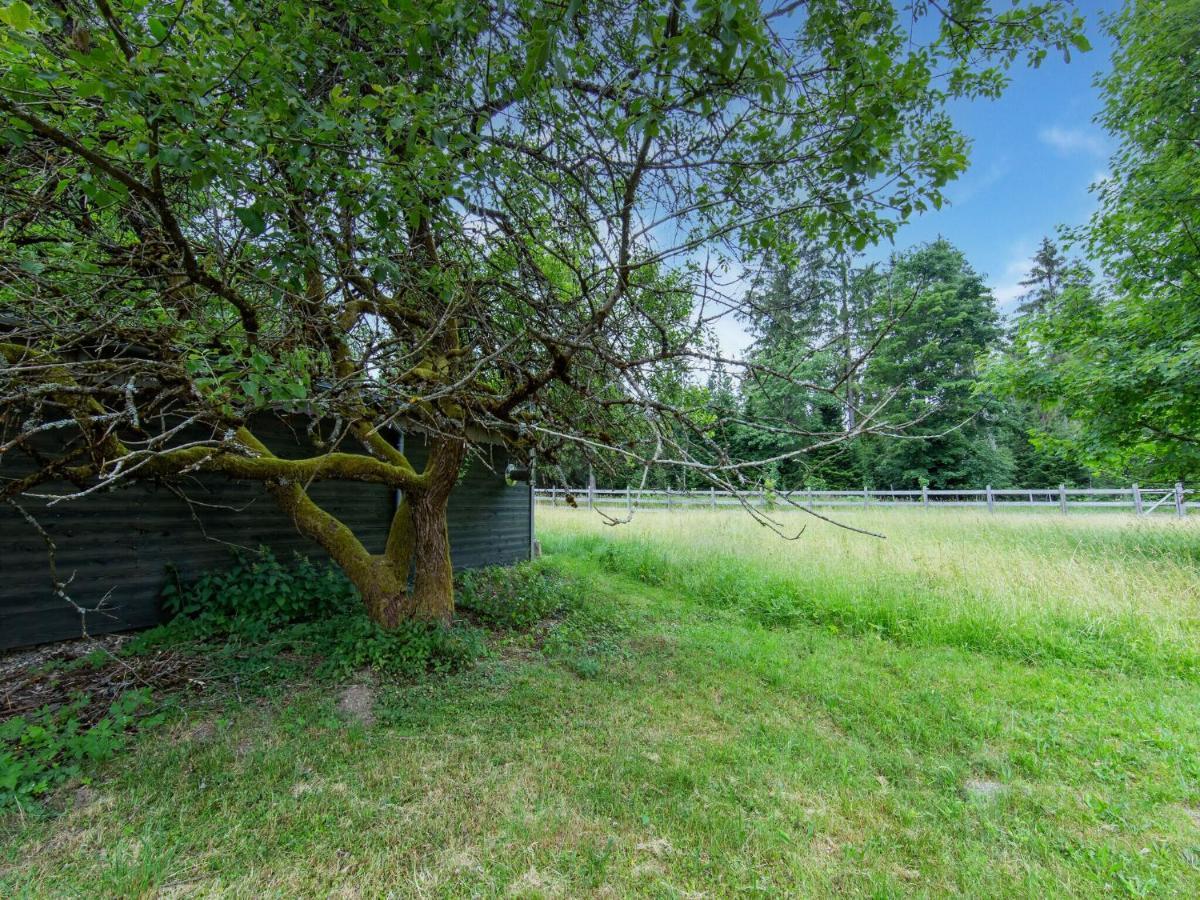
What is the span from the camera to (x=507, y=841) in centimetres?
189

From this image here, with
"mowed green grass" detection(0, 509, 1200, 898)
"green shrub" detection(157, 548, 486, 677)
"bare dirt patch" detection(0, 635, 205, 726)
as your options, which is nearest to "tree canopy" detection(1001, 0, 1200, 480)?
"mowed green grass" detection(0, 509, 1200, 898)

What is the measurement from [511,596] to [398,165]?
15.3 feet

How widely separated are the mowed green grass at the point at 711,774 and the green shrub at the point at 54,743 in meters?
0.15

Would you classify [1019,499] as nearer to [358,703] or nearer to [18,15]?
[358,703]

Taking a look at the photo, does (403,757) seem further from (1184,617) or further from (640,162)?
(1184,617)

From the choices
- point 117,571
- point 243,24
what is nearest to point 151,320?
point 243,24

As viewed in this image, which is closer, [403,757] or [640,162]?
[640,162]

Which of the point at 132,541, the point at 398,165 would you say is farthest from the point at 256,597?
the point at 398,165

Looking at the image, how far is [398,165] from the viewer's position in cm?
195

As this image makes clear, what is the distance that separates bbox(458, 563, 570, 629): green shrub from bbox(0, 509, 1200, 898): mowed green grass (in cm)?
50

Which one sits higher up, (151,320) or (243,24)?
(243,24)

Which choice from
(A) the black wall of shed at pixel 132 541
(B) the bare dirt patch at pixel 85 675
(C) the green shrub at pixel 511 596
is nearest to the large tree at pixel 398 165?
(A) the black wall of shed at pixel 132 541

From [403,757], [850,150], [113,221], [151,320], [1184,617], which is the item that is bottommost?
[403,757]

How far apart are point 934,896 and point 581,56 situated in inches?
140
